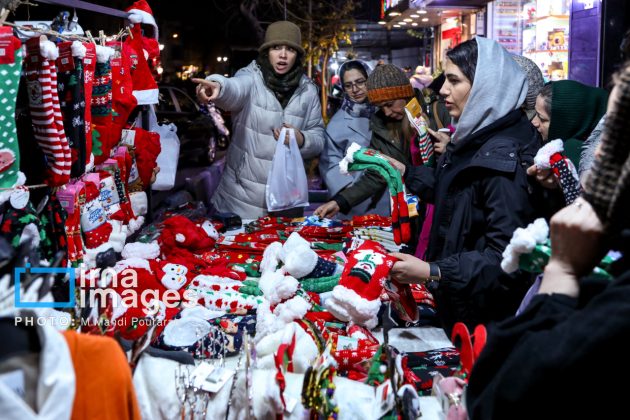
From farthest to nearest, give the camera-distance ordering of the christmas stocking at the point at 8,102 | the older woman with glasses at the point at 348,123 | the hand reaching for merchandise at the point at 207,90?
the older woman with glasses at the point at 348,123, the hand reaching for merchandise at the point at 207,90, the christmas stocking at the point at 8,102

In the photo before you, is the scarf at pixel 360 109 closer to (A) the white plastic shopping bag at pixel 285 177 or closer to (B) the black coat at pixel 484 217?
(A) the white plastic shopping bag at pixel 285 177

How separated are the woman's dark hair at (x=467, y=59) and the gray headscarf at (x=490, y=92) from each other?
0.04m

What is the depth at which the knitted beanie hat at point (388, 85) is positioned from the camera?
3.79m

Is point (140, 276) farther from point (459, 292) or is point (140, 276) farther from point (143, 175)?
point (459, 292)

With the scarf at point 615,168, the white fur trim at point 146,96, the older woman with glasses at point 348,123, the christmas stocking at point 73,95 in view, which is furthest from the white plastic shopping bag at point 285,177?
the scarf at point 615,168

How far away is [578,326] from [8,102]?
1833 mm

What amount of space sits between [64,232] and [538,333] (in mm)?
2005

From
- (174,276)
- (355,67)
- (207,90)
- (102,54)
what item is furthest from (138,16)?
(174,276)

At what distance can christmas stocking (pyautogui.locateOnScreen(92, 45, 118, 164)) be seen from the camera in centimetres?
290

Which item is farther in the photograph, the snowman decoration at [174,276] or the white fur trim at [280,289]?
the snowman decoration at [174,276]

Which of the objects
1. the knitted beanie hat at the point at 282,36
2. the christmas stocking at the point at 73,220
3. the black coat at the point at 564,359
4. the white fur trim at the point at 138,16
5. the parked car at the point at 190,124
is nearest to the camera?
the black coat at the point at 564,359

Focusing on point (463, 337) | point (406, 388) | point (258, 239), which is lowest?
point (258, 239)

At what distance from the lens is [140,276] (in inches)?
111

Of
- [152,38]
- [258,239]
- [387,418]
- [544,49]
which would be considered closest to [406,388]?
[387,418]
